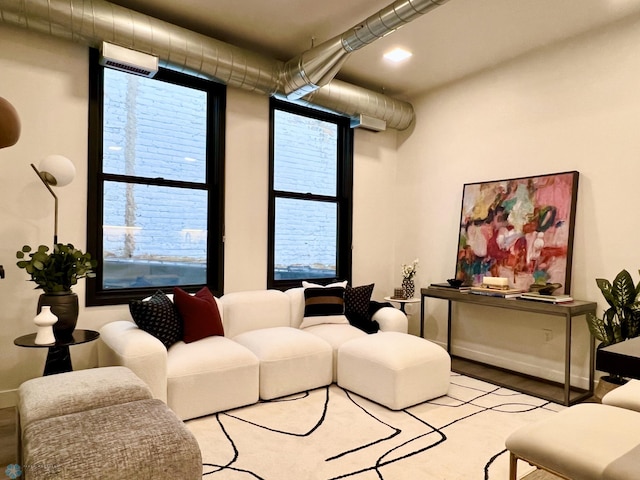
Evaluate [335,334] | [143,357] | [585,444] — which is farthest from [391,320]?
[585,444]

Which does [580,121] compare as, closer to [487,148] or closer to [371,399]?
[487,148]

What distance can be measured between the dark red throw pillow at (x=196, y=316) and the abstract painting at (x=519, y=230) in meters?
2.58

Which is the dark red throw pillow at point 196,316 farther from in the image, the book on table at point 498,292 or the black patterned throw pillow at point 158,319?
the book on table at point 498,292

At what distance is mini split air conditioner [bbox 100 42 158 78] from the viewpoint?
305cm

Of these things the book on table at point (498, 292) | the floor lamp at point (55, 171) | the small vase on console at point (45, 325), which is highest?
the floor lamp at point (55, 171)

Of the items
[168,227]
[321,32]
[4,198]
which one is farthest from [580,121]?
[4,198]

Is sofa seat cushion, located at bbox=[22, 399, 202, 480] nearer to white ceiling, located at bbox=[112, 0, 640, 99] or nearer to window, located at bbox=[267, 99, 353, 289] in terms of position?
window, located at bbox=[267, 99, 353, 289]

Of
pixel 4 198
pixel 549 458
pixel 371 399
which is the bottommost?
pixel 371 399

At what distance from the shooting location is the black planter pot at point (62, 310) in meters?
2.72

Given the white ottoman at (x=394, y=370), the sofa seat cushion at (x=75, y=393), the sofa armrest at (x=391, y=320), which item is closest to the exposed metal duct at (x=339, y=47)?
the sofa armrest at (x=391, y=320)

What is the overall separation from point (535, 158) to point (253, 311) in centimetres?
300

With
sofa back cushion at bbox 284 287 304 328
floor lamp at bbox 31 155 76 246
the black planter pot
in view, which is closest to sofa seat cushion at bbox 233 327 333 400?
sofa back cushion at bbox 284 287 304 328

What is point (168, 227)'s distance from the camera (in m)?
3.93

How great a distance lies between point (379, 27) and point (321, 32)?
758 millimetres
